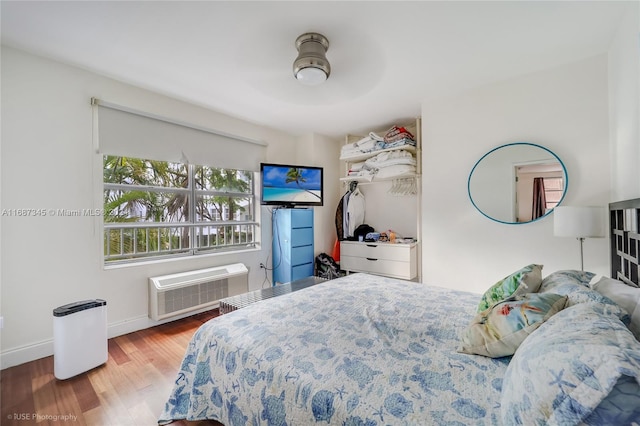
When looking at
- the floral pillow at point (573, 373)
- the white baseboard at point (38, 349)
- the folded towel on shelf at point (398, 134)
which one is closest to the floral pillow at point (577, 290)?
the floral pillow at point (573, 373)

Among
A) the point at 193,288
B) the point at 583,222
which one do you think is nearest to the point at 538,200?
the point at 583,222

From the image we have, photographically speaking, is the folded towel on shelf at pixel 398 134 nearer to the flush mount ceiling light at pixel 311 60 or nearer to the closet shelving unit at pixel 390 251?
the closet shelving unit at pixel 390 251

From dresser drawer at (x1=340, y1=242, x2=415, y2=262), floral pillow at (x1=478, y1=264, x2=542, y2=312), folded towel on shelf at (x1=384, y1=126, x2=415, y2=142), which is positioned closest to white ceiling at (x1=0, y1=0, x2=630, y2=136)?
folded towel on shelf at (x1=384, y1=126, x2=415, y2=142)

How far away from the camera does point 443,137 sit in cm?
285

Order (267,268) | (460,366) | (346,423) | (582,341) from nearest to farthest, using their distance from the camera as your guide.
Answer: (582,341) < (346,423) < (460,366) < (267,268)

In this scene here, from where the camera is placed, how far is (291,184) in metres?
3.58

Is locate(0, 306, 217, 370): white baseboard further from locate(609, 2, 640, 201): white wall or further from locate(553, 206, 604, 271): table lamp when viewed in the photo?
locate(609, 2, 640, 201): white wall

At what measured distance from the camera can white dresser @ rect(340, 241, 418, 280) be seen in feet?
10.7

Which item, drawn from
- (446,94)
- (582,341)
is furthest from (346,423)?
(446,94)

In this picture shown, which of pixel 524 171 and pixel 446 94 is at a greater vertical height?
pixel 446 94

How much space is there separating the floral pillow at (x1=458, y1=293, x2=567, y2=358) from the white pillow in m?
0.17

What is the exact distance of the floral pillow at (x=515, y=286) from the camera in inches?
51.9

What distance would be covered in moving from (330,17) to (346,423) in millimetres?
2001

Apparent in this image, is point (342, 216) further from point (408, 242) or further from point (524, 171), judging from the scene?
point (524, 171)
